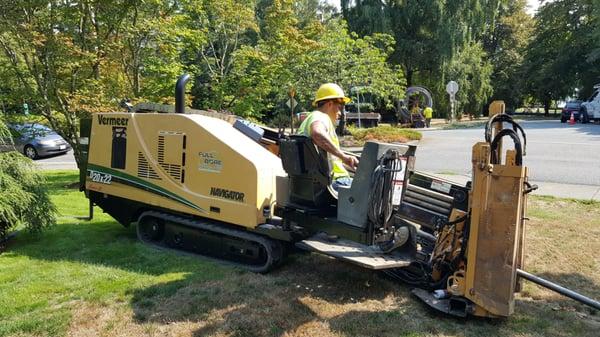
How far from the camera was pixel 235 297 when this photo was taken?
4.65m

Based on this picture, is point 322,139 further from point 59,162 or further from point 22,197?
point 59,162

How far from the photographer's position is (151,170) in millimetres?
6012

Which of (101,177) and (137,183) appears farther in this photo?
(101,177)

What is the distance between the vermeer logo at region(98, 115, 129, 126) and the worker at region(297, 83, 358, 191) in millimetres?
2544

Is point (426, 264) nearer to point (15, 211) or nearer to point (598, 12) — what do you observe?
point (15, 211)

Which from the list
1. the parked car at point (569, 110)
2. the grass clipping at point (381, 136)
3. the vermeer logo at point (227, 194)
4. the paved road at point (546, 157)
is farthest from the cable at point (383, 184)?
the parked car at point (569, 110)

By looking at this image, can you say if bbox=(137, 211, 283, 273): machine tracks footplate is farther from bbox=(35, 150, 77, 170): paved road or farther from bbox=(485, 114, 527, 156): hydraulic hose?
bbox=(35, 150, 77, 170): paved road

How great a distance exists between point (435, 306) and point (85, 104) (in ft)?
29.3

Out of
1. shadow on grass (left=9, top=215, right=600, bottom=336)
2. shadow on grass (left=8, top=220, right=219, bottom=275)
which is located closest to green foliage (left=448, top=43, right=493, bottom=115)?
shadow on grass (left=8, top=220, right=219, bottom=275)

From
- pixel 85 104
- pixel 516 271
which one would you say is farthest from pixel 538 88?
pixel 516 271

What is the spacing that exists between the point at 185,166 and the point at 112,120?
55.4 inches

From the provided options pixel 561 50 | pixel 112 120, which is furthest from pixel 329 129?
pixel 561 50

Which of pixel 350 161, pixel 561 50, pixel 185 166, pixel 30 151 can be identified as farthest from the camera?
pixel 561 50

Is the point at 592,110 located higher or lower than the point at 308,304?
higher
